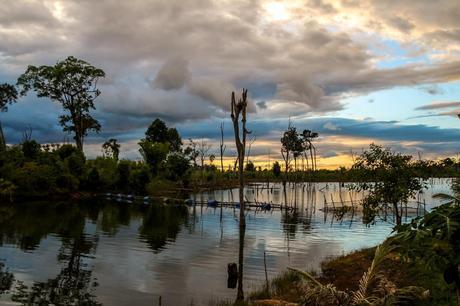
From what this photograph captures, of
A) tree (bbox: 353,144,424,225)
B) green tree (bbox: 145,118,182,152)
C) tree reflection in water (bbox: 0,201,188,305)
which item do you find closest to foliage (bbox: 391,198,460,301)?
tree reflection in water (bbox: 0,201,188,305)

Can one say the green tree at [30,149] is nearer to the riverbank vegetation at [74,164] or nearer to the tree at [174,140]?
the riverbank vegetation at [74,164]

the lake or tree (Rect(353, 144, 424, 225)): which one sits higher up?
tree (Rect(353, 144, 424, 225))

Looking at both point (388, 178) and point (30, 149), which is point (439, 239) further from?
point (30, 149)

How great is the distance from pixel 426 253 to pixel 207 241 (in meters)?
26.0

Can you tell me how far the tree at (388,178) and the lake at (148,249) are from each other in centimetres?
479

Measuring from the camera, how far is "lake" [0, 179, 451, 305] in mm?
17828

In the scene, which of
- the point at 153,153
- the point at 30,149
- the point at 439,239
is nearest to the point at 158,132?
the point at 153,153

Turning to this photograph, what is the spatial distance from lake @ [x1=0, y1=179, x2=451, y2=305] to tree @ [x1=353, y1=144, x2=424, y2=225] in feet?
15.7

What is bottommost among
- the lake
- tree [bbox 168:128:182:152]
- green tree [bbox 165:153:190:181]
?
the lake

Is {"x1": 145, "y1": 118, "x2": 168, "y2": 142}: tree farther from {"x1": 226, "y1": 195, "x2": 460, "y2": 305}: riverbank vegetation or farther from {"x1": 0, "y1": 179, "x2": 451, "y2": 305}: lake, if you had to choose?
{"x1": 226, "y1": 195, "x2": 460, "y2": 305}: riverbank vegetation

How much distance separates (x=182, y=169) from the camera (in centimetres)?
8950

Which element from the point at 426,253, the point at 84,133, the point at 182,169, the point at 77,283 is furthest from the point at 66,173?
the point at 426,253

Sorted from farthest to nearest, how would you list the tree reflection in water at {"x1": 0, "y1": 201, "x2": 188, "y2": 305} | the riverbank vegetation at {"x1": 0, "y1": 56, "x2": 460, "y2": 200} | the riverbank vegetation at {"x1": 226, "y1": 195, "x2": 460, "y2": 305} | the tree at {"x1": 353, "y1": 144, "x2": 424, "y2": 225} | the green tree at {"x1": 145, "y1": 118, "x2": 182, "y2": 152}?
the green tree at {"x1": 145, "y1": 118, "x2": 182, "y2": 152}, the riverbank vegetation at {"x1": 0, "y1": 56, "x2": 460, "y2": 200}, the tree at {"x1": 353, "y1": 144, "x2": 424, "y2": 225}, the tree reflection in water at {"x1": 0, "y1": 201, "x2": 188, "y2": 305}, the riverbank vegetation at {"x1": 226, "y1": 195, "x2": 460, "y2": 305}

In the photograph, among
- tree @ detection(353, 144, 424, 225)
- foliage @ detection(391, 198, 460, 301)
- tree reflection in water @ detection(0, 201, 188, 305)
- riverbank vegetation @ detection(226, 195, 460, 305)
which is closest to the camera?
foliage @ detection(391, 198, 460, 301)
